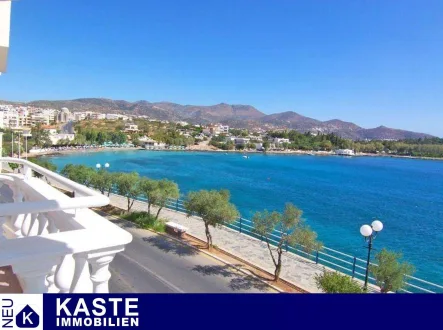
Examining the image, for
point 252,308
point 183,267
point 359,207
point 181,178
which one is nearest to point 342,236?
point 359,207

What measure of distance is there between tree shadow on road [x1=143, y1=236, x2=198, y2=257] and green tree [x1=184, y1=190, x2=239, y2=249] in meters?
0.84

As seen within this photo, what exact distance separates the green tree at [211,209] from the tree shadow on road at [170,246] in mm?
836

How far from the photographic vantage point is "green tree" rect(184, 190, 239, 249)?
11.4 metres

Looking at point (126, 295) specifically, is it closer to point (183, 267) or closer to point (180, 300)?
point (180, 300)

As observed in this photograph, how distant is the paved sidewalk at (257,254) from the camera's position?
1020cm

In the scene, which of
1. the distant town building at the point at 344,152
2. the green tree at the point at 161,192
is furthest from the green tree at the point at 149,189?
the distant town building at the point at 344,152

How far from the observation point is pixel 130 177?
53.4 feet

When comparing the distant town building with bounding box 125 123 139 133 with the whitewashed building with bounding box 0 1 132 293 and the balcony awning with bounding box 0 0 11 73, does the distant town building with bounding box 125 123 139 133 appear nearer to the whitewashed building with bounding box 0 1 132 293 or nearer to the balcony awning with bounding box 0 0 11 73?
the balcony awning with bounding box 0 0 11 73

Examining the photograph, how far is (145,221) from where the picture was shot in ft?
45.2

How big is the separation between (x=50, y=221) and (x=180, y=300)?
0.94 meters

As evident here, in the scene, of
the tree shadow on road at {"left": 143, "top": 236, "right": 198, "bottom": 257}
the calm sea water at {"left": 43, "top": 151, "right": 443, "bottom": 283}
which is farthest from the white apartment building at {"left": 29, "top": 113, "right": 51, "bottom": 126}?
the tree shadow on road at {"left": 143, "top": 236, "right": 198, "bottom": 257}

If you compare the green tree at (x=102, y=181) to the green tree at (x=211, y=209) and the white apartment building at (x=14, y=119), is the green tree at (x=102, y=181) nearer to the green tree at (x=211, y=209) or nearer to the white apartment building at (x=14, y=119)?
the green tree at (x=211, y=209)

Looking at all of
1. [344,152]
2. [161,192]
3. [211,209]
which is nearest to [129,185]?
[161,192]

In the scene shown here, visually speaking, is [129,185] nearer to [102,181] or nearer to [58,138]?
[102,181]
